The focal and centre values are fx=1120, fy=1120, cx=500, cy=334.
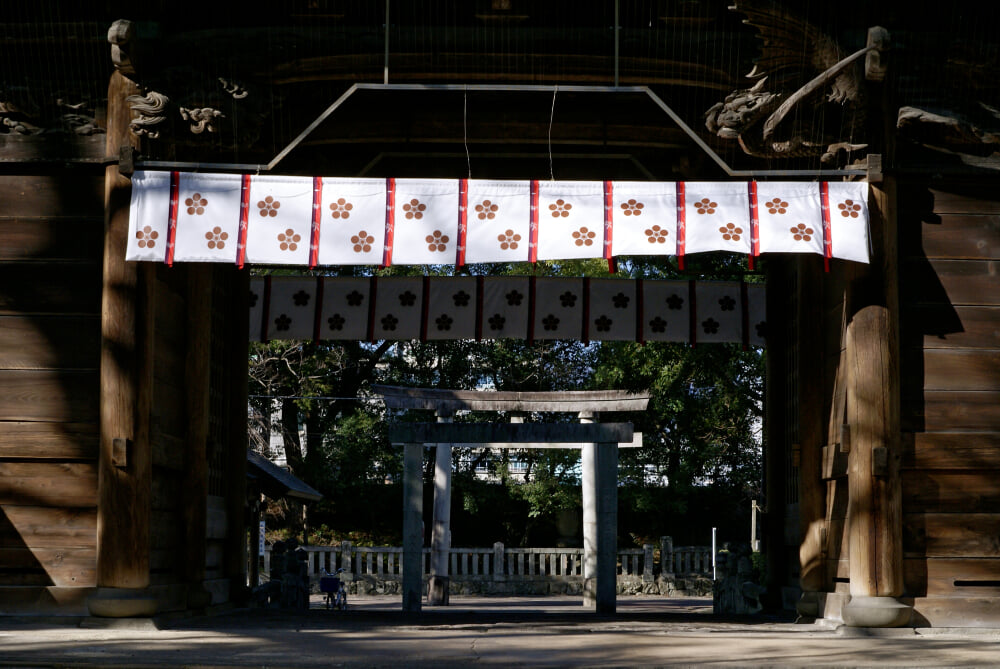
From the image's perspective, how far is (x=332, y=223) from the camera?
9258 millimetres

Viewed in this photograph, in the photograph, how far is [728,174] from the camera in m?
10.2

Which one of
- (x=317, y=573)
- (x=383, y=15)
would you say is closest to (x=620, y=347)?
(x=317, y=573)

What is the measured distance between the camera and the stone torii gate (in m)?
16.3

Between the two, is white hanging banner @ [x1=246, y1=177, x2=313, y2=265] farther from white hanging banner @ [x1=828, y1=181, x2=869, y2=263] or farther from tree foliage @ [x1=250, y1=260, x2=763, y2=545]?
tree foliage @ [x1=250, y1=260, x2=763, y2=545]

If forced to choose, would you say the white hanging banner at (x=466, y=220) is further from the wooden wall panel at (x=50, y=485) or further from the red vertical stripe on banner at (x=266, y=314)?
the red vertical stripe on banner at (x=266, y=314)

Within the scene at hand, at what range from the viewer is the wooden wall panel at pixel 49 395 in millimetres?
9562

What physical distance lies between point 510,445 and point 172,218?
A: 1004cm

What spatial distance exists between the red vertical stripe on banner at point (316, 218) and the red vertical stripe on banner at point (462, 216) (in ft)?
3.77

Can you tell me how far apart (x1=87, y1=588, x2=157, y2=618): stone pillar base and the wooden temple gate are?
0.05ft

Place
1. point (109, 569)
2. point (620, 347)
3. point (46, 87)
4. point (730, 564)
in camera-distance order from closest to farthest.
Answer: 1. point (109, 569)
2. point (46, 87)
3. point (730, 564)
4. point (620, 347)

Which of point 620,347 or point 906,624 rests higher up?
point 620,347

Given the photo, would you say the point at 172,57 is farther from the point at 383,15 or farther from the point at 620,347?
the point at 620,347

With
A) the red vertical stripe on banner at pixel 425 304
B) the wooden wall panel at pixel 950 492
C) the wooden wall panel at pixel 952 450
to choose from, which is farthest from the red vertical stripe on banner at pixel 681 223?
the red vertical stripe on banner at pixel 425 304

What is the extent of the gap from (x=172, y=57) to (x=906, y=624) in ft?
26.6
